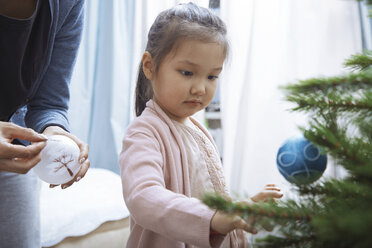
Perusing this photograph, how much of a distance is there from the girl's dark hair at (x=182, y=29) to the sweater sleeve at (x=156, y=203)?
0.87 ft

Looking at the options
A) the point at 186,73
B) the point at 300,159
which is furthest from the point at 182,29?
the point at 300,159

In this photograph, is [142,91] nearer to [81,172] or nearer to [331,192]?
[81,172]

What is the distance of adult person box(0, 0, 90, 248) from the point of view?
3.21 feet

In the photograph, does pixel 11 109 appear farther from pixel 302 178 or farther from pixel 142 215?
pixel 302 178

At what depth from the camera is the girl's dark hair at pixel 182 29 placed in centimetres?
89

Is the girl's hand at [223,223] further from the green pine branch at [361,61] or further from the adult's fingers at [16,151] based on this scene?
the adult's fingers at [16,151]

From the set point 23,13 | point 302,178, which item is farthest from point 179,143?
point 23,13

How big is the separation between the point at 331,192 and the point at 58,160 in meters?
Answer: 0.67

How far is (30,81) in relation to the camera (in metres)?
1.07

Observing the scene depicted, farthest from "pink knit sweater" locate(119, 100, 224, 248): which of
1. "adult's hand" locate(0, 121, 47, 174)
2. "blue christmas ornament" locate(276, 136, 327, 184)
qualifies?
"blue christmas ornament" locate(276, 136, 327, 184)

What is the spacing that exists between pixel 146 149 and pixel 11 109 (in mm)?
526

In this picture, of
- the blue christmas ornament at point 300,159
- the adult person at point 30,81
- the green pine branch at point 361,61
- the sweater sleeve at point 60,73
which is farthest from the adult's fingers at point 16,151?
the blue christmas ornament at point 300,159

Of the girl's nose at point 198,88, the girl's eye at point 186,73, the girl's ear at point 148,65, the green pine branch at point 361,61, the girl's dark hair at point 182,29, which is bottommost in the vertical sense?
the green pine branch at point 361,61

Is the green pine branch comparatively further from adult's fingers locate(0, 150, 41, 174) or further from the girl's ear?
adult's fingers locate(0, 150, 41, 174)
